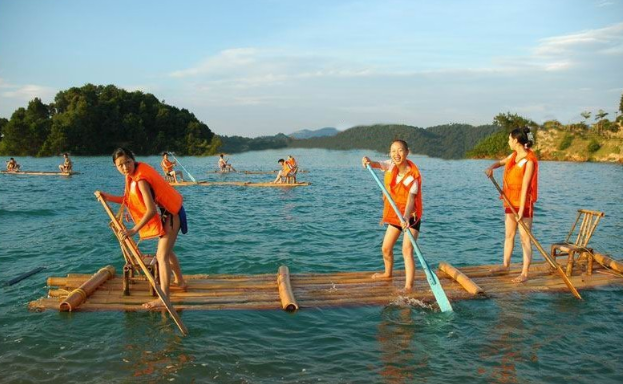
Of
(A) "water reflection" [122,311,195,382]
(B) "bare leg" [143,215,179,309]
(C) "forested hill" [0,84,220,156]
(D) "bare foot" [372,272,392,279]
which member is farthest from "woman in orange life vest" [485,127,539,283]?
(C) "forested hill" [0,84,220,156]

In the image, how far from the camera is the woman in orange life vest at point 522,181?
759 centimetres

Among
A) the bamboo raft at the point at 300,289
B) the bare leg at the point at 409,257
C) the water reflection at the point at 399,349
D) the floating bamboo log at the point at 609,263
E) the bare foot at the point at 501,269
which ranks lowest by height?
the water reflection at the point at 399,349

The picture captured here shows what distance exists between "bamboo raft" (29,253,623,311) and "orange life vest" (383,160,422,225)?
129cm

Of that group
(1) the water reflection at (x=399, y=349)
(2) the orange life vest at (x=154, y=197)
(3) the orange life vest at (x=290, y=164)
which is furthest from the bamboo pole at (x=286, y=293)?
(3) the orange life vest at (x=290, y=164)

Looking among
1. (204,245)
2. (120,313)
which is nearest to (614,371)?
(120,313)

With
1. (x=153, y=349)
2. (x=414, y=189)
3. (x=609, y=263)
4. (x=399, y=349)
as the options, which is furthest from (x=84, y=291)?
(x=609, y=263)

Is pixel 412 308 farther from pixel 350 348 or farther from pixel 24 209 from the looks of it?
pixel 24 209

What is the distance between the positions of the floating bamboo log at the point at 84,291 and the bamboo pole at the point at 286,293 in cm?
290

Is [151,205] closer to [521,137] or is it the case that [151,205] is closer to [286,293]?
[286,293]

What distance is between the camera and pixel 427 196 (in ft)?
86.7

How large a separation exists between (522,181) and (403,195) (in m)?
2.07

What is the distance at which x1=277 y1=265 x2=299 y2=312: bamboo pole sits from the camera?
22.8 feet

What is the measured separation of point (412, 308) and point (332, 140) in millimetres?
106863

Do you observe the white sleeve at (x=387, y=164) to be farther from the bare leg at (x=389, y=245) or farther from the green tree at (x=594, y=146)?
the green tree at (x=594, y=146)
